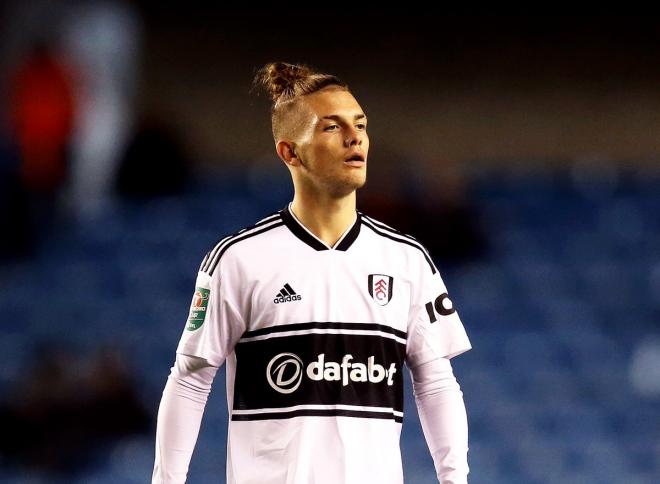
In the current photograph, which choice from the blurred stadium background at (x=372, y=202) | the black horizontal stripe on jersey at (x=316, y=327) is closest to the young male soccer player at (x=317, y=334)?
the black horizontal stripe on jersey at (x=316, y=327)

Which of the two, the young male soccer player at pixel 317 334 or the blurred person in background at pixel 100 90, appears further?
the blurred person in background at pixel 100 90

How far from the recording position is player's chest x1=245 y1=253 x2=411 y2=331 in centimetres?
270

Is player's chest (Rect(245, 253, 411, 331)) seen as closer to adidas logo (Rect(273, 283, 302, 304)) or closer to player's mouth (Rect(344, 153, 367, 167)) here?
adidas logo (Rect(273, 283, 302, 304))

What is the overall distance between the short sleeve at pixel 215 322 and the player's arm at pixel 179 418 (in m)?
0.03

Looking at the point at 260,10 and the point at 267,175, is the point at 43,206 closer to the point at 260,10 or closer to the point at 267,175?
the point at 267,175

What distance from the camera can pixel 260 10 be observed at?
7230 millimetres

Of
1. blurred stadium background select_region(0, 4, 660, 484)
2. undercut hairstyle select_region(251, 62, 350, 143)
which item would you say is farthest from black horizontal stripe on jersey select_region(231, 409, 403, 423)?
blurred stadium background select_region(0, 4, 660, 484)

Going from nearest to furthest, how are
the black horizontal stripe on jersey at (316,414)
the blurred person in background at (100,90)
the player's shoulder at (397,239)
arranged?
the black horizontal stripe on jersey at (316,414), the player's shoulder at (397,239), the blurred person in background at (100,90)

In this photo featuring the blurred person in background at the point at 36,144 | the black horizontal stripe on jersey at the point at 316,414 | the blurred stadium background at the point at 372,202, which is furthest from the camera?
the blurred person in background at the point at 36,144

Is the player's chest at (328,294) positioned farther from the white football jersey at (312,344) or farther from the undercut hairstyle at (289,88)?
the undercut hairstyle at (289,88)

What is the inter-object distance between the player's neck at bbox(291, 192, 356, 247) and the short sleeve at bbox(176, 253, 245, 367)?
9.4 inches

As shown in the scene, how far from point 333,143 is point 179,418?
720mm

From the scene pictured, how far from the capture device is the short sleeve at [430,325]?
9.23ft

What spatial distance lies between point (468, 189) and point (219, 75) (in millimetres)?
1653
